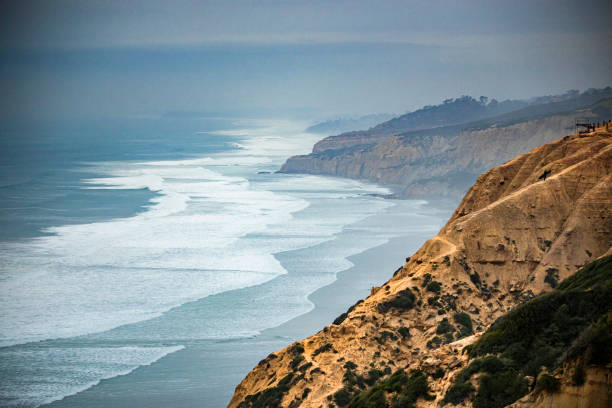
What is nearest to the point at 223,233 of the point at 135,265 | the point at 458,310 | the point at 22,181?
the point at 135,265

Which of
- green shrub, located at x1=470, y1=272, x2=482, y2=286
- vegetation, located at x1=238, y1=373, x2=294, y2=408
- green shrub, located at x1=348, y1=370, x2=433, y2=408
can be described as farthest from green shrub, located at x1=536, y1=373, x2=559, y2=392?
green shrub, located at x1=470, y1=272, x2=482, y2=286

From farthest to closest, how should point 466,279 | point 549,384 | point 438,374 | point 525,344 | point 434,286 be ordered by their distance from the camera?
point 466,279
point 434,286
point 438,374
point 525,344
point 549,384

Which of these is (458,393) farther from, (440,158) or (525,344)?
(440,158)

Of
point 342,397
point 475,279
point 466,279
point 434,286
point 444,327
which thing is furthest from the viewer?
point 475,279

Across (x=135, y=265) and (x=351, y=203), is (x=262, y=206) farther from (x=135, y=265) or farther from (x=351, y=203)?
(x=135, y=265)

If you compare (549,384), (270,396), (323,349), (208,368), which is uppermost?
(549,384)

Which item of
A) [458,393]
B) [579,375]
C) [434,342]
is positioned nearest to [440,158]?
[434,342]

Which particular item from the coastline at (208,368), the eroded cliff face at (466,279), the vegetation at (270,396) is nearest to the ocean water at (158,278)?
the coastline at (208,368)
